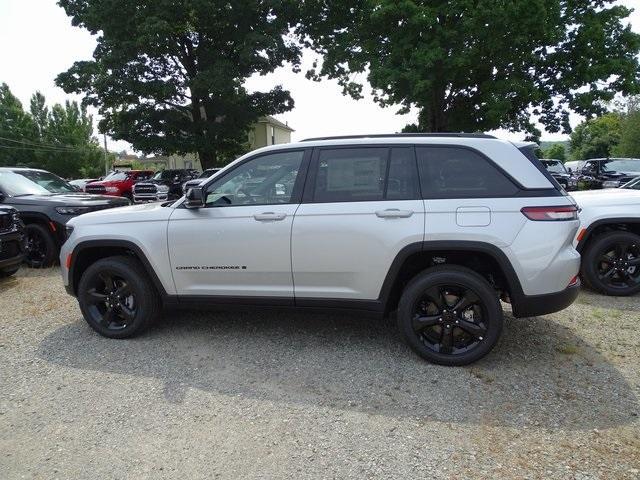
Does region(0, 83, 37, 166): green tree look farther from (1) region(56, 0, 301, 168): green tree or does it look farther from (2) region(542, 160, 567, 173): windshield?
(2) region(542, 160, 567, 173): windshield

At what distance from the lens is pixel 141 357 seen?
3977 mm

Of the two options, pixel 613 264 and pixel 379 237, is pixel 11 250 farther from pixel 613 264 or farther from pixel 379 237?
pixel 613 264

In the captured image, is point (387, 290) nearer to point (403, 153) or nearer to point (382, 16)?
point (403, 153)

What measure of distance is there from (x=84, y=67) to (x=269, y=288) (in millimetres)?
25729

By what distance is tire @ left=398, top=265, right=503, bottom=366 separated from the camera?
3521 mm

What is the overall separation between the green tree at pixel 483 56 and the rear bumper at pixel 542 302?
14544mm

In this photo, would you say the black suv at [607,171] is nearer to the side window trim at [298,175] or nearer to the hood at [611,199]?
the hood at [611,199]

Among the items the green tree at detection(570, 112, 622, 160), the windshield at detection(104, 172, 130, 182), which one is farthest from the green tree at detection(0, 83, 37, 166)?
the green tree at detection(570, 112, 622, 160)

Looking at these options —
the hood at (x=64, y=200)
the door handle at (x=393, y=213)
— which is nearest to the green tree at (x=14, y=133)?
the hood at (x=64, y=200)

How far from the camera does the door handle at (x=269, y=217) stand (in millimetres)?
3826

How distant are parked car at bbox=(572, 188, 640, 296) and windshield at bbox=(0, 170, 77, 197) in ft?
28.3

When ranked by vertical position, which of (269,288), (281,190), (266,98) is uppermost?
(266,98)

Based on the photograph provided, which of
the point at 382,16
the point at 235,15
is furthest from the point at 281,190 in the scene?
the point at 235,15

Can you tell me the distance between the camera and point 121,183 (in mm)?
19297
